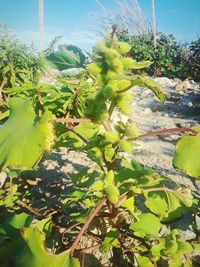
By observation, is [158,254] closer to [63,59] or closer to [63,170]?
[63,59]

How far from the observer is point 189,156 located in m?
0.80

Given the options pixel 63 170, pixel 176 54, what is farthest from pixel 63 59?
pixel 176 54

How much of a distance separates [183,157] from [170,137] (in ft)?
7.32

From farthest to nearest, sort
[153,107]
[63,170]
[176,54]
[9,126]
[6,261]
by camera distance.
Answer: [176,54], [153,107], [63,170], [6,261], [9,126]

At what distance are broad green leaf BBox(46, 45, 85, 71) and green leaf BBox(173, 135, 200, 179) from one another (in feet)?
1.28

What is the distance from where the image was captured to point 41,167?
2.12 meters

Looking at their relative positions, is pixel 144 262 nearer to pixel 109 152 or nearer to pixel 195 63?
pixel 109 152

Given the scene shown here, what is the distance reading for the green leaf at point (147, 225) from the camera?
1.01 metres

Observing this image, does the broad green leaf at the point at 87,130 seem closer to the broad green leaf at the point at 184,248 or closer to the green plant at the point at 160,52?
the broad green leaf at the point at 184,248

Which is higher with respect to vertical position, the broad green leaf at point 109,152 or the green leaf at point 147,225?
the broad green leaf at point 109,152

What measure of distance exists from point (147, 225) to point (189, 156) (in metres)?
0.35

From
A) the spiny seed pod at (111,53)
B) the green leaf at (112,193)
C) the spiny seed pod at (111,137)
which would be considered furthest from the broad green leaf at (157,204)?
the spiny seed pod at (111,53)

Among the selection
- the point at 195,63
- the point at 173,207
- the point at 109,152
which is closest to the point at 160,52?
the point at 195,63

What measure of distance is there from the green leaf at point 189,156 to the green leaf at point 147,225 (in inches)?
12.6
